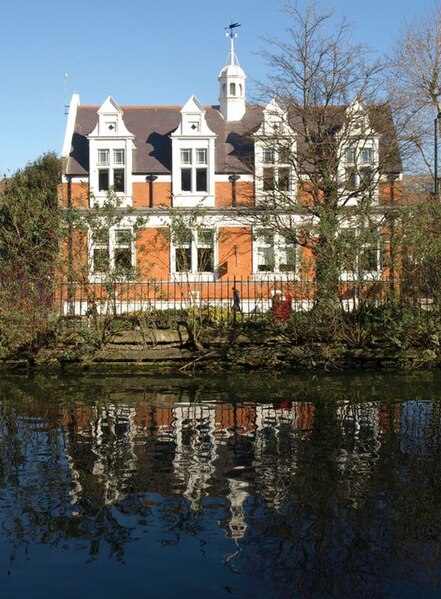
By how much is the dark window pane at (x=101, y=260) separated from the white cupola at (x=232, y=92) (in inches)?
670

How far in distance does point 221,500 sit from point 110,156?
2395cm

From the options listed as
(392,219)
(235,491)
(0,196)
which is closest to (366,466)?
(235,491)

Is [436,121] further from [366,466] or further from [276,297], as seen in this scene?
[366,466]

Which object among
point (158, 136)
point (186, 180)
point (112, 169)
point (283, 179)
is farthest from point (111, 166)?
point (283, 179)

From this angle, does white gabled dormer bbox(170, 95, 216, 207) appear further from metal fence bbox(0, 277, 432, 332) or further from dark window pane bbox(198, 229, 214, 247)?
metal fence bbox(0, 277, 432, 332)

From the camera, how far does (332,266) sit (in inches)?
578

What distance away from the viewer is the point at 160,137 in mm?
29859

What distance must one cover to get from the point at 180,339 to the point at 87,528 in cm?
973

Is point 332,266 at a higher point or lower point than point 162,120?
lower

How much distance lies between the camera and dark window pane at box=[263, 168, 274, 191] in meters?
23.0

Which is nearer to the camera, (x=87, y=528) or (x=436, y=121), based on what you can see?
(x=87, y=528)

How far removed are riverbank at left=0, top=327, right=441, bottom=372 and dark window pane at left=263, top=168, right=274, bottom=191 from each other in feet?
27.5

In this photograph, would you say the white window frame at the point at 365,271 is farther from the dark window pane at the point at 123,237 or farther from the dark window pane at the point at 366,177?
the dark window pane at the point at 366,177

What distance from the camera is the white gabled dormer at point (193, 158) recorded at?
2852 centimetres
